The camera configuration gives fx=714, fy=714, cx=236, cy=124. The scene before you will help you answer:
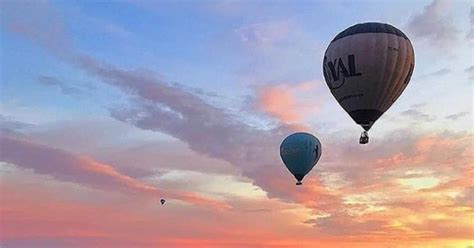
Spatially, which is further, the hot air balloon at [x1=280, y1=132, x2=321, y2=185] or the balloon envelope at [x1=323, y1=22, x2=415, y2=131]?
the hot air balloon at [x1=280, y1=132, x2=321, y2=185]

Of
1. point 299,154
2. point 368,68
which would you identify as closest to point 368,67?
point 368,68

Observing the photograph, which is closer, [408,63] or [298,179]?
[408,63]

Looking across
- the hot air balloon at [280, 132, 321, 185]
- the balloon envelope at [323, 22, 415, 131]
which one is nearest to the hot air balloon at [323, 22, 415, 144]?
the balloon envelope at [323, 22, 415, 131]

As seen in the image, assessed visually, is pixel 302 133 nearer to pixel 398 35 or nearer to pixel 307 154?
pixel 307 154

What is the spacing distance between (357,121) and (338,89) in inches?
102

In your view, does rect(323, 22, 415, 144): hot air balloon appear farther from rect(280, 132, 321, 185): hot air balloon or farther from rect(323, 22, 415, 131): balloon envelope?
rect(280, 132, 321, 185): hot air balloon

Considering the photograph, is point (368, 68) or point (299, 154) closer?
point (368, 68)

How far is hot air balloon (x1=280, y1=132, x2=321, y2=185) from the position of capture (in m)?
61.1

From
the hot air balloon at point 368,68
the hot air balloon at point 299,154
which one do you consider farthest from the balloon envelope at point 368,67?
the hot air balloon at point 299,154

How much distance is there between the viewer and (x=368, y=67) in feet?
154

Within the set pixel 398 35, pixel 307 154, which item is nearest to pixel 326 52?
pixel 398 35

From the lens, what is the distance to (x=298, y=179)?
61250 millimetres

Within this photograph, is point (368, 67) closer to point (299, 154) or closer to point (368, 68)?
point (368, 68)

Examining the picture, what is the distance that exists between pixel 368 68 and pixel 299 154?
1599cm
